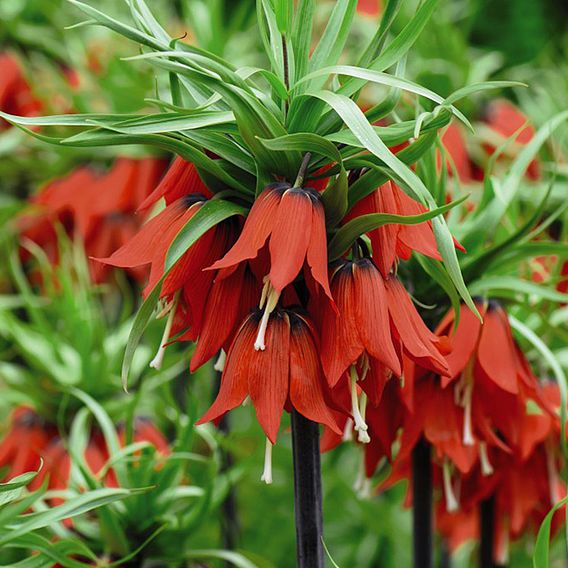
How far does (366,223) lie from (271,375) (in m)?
0.13

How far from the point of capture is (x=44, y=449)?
1415mm

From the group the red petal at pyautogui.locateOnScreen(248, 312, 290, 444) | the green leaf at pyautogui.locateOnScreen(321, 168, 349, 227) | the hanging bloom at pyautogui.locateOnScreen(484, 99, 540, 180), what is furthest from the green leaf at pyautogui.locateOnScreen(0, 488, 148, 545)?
the hanging bloom at pyautogui.locateOnScreen(484, 99, 540, 180)

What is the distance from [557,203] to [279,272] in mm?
969


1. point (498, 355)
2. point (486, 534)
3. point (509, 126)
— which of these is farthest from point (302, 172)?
point (509, 126)

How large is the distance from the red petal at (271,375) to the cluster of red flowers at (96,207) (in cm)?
96

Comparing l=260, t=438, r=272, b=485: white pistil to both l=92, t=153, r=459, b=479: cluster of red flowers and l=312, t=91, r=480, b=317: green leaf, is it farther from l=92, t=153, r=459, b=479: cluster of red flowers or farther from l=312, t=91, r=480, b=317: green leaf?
l=312, t=91, r=480, b=317: green leaf

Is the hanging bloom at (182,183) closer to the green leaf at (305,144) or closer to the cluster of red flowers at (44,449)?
the green leaf at (305,144)

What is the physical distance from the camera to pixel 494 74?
8.80 ft

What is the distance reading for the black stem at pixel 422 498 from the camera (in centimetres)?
122

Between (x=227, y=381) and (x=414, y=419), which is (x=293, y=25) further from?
(x=414, y=419)

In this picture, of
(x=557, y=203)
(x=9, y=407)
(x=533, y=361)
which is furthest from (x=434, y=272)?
(x=9, y=407)

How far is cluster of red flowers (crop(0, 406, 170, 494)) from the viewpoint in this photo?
1373 mm

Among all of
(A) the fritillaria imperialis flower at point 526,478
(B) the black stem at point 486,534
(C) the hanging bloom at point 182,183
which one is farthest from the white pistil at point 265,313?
(B) the black stem at point 486,534

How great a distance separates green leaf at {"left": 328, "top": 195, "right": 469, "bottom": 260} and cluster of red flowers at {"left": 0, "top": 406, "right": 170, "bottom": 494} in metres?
0.57
